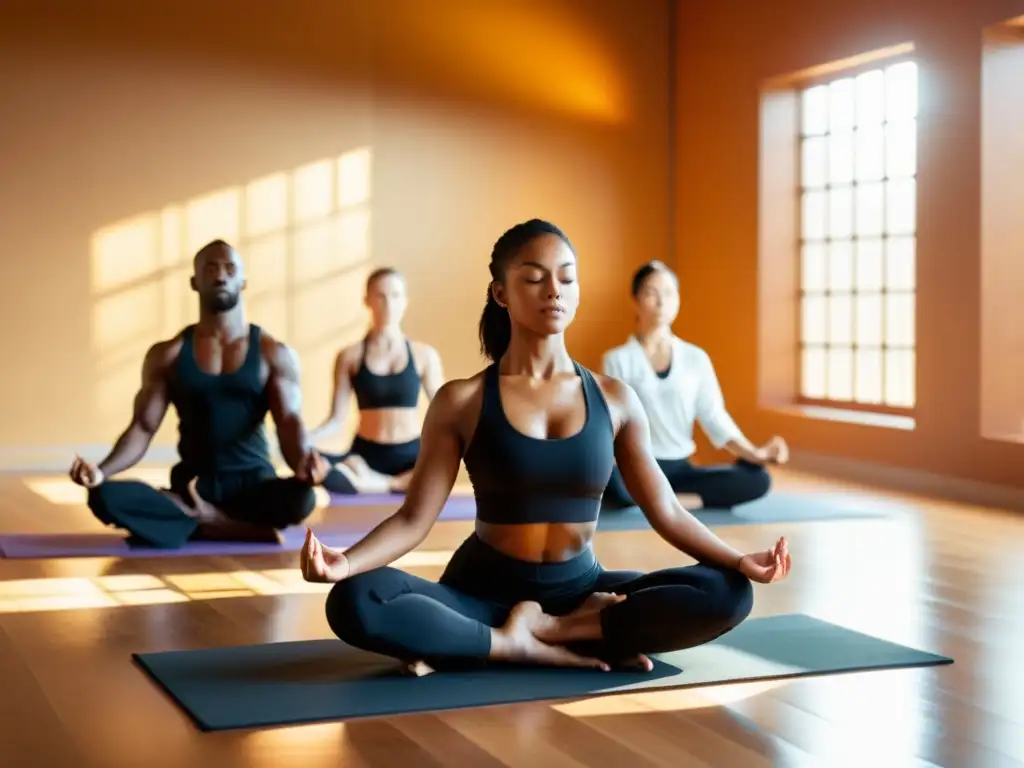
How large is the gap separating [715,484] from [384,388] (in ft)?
4.80

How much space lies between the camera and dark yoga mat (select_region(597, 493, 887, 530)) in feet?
18.3

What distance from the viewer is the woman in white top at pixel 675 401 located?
228 inches

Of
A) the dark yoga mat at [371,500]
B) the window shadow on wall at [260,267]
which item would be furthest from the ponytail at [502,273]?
the window shadow on wall at [260,267]

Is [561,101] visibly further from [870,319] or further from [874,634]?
[874,634]

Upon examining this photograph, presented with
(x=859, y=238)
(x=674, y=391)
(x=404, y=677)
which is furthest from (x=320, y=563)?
(x=859, y=238)

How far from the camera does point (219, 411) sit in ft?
16.5

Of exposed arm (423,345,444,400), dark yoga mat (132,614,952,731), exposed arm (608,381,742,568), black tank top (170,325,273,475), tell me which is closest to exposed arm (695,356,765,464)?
exposed arm (423,345,444,400)

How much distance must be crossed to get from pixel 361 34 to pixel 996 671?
6160 mm

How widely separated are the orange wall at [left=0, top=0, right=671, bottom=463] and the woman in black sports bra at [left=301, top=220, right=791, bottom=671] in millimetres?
5081

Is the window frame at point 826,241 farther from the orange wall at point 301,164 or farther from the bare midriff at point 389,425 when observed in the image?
the bare midriff at point 389,425

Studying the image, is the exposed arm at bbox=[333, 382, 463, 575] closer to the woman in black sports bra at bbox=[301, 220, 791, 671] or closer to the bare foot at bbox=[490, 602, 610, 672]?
the woman in black sports bra at bbox=[301, 220, 791, 671]

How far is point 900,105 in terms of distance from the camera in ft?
24.7

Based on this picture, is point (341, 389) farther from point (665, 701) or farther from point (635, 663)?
point (665, 701)

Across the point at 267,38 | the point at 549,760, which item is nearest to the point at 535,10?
the point at 267,38
